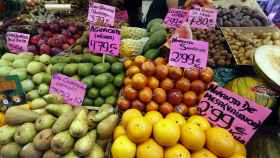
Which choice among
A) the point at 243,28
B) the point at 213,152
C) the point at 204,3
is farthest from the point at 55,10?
the point at 213,152

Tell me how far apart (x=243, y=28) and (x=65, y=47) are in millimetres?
1495

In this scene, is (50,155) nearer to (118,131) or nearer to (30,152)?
(30,152)

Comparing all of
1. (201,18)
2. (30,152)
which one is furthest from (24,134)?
(201,18)

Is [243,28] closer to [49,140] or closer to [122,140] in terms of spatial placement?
[122,140]

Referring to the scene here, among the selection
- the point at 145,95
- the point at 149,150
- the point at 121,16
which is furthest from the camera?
the point at 121,16

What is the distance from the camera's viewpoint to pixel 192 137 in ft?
4.83

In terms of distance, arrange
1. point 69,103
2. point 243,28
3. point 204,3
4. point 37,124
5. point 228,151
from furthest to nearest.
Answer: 1. point 204,3
2. point 243,28
3. point 69,103
4. point 37,124
5. point 228,151

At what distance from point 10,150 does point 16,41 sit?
3.95ft

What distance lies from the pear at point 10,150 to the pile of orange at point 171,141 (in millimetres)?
515

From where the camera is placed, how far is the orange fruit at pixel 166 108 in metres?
1.70

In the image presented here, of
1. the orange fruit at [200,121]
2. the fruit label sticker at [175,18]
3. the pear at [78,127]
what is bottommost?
the pear at [78,127]

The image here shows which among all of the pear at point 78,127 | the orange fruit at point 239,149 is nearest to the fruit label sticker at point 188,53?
the orange fruit at point 239,149

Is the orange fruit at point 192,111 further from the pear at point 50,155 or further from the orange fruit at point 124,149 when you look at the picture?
the pear at point 50,155

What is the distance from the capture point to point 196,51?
71.8 inches
